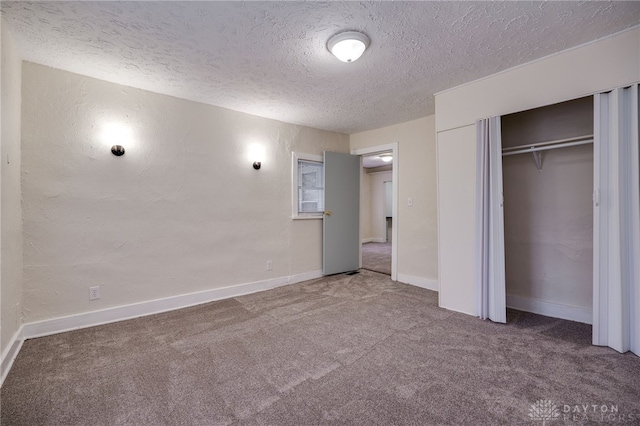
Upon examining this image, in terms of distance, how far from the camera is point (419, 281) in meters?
3.98

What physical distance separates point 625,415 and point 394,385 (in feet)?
3.93

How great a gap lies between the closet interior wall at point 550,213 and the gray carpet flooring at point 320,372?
0.33 m

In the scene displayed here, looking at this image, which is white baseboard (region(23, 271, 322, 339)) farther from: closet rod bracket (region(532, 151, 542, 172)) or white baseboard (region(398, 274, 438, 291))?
closet rod bracket (region(532, 151, 542, 172))

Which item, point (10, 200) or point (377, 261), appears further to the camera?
point (377, 261)

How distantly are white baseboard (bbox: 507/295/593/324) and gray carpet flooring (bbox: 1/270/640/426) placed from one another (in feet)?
0.43

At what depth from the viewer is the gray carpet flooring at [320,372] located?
4.96 ft

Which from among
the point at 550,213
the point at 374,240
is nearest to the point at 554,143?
the point at 550,213

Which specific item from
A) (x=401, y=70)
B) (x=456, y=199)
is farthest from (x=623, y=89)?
(x=401, y=70)

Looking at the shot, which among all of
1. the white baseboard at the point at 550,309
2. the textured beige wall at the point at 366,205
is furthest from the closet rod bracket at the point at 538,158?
the textured beige wall at the point at 366,205

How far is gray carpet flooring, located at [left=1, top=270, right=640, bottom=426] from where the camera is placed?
59.6 inches

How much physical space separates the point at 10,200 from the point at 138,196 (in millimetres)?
946

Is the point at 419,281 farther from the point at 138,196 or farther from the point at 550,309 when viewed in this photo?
the point at 138,196

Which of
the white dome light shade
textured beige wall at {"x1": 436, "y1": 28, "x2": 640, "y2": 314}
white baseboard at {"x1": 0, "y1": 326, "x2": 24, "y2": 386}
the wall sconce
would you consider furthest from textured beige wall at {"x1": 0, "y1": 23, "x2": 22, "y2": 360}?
textured beige wall at {"x1": 436, "y1": 28, "x2": 640, "y2": 314}

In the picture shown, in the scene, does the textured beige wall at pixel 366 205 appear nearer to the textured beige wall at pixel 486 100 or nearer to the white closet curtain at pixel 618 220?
the textured beige wall at pixel 486 100
